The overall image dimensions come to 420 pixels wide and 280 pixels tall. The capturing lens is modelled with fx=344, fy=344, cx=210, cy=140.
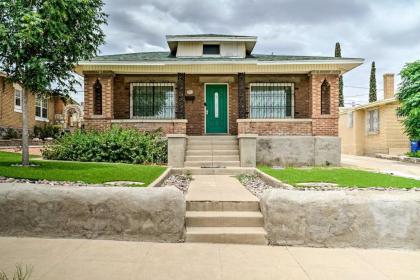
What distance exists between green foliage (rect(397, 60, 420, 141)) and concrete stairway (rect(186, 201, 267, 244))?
1447 cm

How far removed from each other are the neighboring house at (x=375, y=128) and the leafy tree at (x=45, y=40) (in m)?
17.5

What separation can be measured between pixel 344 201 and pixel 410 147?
62.1 feet

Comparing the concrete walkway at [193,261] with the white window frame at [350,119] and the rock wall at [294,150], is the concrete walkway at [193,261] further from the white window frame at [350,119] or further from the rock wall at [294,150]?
the white window frame at [350,119]

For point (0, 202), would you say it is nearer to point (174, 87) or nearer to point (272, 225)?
point (272, 225)

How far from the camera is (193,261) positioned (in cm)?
412

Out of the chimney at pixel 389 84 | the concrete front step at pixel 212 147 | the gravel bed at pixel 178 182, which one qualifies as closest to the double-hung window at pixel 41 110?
the concrete front step at pixel 212 147

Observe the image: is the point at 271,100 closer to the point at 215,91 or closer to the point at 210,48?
the point at 215,91

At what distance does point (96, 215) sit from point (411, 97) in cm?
1729

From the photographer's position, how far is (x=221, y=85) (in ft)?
53.8

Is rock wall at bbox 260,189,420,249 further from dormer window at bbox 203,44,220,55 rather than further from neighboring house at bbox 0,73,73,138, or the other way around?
neighboring house at bbox 0,73,73,138

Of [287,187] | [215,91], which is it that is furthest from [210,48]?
[287,187]

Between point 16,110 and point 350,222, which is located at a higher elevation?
point 16,110

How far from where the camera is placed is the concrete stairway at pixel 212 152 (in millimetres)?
12367

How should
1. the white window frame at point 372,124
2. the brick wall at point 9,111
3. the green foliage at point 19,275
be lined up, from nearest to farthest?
the green foliage at point 19,275, the brick wall at point 9,111, the white window frame at point 372,124
